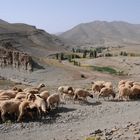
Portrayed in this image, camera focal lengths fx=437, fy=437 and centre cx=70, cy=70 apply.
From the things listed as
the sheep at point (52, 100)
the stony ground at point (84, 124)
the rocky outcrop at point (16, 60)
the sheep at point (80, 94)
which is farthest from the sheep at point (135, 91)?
the rocky outcrop at point (16, 60)

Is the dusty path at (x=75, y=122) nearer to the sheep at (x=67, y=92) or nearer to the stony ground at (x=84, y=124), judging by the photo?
the stony ground at (x=84, y=124)

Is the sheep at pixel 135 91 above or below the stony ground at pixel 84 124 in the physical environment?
above

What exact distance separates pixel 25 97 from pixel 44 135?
4.80 m

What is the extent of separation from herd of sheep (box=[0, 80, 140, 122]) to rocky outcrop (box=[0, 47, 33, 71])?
75.2 ft

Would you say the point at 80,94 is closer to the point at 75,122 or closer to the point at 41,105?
the point at 41,105

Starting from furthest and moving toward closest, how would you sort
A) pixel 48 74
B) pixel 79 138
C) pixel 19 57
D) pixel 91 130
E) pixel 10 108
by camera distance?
pixel 19 57 → pixel 48 74 → pixel 10 108 → pixel 91 130 → pixel 79 138

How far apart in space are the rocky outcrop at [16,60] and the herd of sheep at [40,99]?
75.2ft

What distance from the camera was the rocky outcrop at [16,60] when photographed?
174ft

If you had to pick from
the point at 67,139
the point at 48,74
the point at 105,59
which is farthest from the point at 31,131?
the point at 105,59

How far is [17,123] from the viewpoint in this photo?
861 inches

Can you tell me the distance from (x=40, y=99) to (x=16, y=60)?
103 feet

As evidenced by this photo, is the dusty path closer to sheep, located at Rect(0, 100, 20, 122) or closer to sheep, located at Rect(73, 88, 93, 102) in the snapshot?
sheep, located at Rect(0, 100, 20, 122)

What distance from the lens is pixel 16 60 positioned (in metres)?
54.2

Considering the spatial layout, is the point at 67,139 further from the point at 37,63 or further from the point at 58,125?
the point at 37,63
